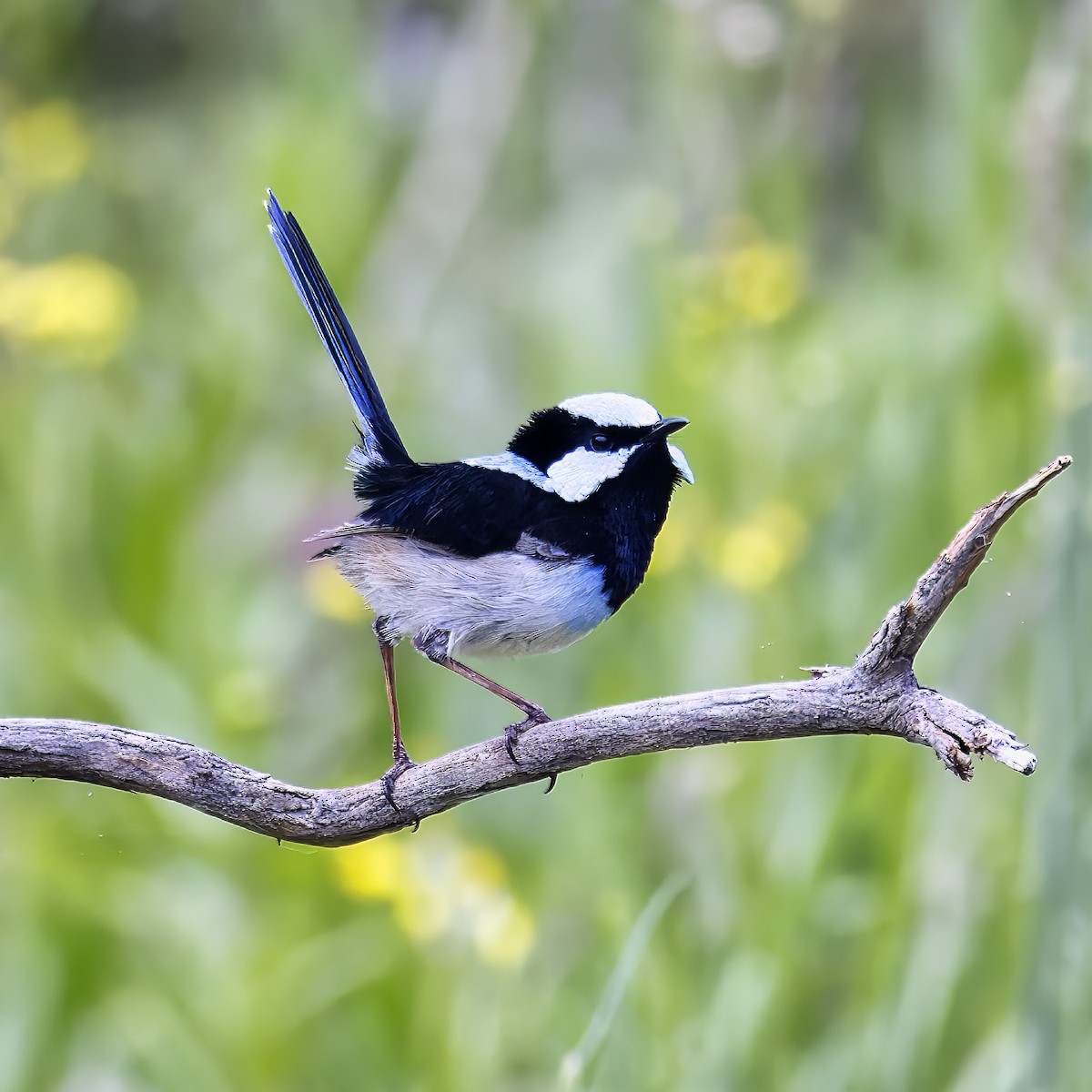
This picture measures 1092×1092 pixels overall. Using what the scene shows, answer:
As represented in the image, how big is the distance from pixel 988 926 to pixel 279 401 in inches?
78.3

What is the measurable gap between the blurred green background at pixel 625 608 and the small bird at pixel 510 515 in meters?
0.29

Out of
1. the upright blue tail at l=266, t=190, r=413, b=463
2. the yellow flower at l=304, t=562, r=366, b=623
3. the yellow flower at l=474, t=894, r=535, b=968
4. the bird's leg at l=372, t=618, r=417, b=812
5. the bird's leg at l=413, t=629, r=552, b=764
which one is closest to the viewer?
the bird's leg at l=372, t=618, r=417, b=812

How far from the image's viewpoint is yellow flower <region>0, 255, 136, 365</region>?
2619mm

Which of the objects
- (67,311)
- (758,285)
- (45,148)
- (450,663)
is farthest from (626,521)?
(45,148)

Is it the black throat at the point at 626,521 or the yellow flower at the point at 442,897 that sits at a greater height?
the yellow flower at the point at 442,897

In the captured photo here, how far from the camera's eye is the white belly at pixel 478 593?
1132 mm

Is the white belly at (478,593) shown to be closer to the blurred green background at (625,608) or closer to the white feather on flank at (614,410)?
the white feather on flank at (614,410)

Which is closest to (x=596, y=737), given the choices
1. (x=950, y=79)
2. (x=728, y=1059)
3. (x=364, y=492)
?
(x=364, y=492)

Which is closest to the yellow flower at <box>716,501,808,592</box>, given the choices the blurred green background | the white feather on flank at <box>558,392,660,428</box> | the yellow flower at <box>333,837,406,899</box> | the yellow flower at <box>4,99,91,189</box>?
the blurred green background

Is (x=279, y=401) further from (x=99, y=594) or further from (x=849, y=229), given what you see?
(x=849, y=229)

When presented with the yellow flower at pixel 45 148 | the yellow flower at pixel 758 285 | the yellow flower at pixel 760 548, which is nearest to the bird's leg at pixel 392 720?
the yellow flower at pixel 760 548

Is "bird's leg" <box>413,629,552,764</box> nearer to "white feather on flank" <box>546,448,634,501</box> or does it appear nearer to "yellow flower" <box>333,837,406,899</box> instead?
"white feather on flank" <box>546,448,634,501</box>

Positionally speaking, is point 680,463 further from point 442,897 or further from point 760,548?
point 760,548

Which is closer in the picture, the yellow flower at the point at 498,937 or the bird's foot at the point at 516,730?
the bird's foot at the point at 516,730
